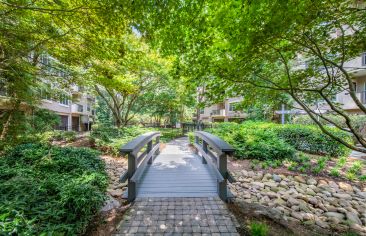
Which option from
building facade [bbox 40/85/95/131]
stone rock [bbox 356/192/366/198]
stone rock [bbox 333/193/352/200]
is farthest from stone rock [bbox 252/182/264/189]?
building facade [bbox 40/85/95/131]

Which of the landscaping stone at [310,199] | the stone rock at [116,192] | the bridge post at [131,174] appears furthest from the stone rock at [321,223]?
the stone rock at [116,192]

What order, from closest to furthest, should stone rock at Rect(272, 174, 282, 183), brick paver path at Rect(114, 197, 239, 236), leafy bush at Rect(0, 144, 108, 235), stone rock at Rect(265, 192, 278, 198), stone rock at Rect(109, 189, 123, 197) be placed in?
leafy bush at Rect(0, 144, 108, 235), brick paver path at Rect(114, 197, 239, 236), stone rock at Rect(109, 189, 123, 197), stone rock at Rect(265, 192, 278, 198), stone rock at Rect(272, 174, 282, 183)

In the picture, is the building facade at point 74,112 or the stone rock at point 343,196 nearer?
the stone rock at point 343,196

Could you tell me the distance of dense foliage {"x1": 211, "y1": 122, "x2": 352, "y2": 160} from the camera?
20.1 ft

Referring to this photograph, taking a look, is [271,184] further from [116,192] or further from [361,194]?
[116,192]

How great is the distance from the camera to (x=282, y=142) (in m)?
6.61

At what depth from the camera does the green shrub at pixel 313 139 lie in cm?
715

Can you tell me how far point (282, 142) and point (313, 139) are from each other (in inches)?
81.7

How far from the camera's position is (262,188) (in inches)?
166

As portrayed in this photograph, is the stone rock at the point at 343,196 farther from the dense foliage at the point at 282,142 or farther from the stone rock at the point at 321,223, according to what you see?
the dense foliage at the point at 282,142

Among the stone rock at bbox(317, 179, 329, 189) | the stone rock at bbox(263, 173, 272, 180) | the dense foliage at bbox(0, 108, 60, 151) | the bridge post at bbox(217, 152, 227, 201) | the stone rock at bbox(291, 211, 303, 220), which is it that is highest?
the dense foliage at bbox(0, 108, 60, 151)

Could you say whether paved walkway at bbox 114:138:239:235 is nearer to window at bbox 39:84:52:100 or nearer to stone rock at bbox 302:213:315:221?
stone rock at bbox 302:213:315:221

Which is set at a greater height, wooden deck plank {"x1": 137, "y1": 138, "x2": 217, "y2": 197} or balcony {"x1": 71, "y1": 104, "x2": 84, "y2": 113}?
balcony {"x1": 71, "y1": 104, "x2": 84, "y2": 113}

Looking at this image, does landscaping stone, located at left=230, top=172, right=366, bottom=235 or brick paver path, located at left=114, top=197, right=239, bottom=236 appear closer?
brick paver path, located at left=114, top=197, right=239, bottom=236
